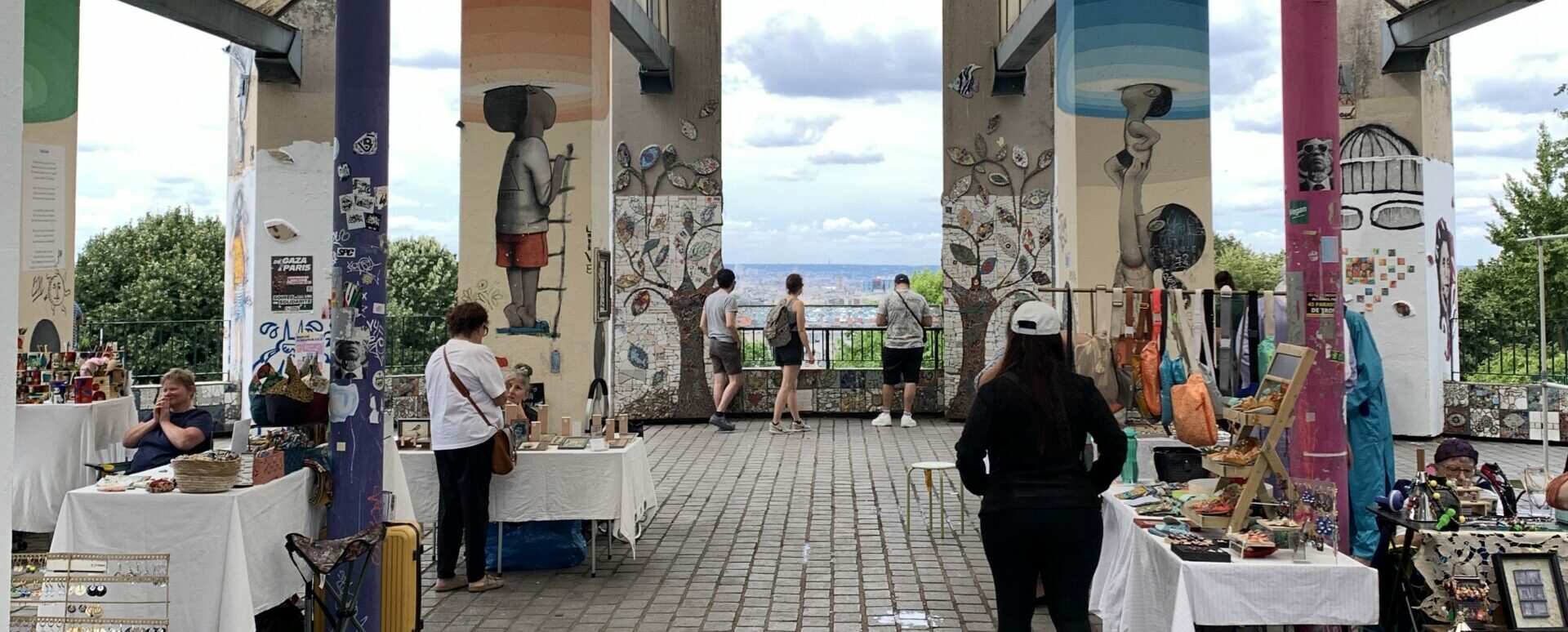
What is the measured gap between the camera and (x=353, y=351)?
5.43 meters

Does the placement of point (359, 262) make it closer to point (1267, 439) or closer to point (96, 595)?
point (96, 595)

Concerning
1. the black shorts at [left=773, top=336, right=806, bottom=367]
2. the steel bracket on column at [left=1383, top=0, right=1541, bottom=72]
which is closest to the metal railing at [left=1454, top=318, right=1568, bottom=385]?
the steel bracket on column at [left=1383, top=0, right=1541, bottom=72]

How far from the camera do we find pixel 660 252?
1492 cm

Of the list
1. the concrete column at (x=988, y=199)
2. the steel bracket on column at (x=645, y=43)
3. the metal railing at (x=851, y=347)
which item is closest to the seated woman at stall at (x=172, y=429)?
the steel bracket on column at (x=645, y=43)

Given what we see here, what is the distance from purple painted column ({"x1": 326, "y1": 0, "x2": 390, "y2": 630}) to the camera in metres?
5.39

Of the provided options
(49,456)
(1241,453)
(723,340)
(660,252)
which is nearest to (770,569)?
(1241,453)

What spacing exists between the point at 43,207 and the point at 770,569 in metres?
6.64

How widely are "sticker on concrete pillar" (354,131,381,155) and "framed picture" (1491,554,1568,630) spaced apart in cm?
487

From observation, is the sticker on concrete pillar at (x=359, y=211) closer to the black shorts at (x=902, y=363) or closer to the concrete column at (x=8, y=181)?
the concrete column at (x=8, y=181)

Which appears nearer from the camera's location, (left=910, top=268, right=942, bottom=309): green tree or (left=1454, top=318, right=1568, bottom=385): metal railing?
(left=1454, top=318, right=1568, bottom=385): metal railing

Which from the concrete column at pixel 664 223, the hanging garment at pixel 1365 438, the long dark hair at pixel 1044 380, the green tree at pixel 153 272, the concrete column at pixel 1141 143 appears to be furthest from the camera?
the green tree at pixel 153 272

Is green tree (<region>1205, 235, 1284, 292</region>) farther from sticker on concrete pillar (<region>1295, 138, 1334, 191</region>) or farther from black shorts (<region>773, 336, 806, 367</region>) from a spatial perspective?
sticker on concrete pillar (<region>1295, 138, 1334, 191</region>)

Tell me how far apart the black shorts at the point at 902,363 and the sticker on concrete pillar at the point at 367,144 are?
9847 millimetres

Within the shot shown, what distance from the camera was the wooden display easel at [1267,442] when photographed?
15.2 feet
